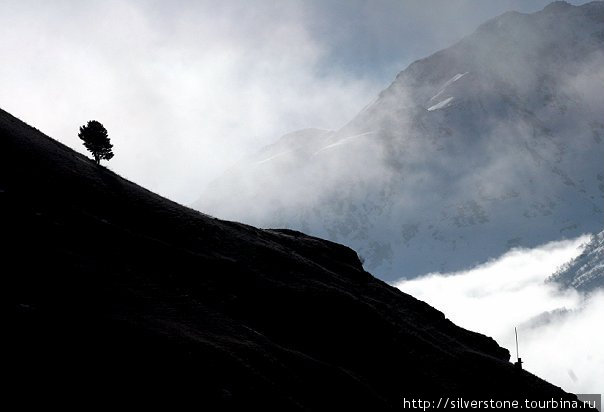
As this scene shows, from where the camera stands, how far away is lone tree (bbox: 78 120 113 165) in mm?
73125

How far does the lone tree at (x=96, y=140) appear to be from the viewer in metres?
73.1

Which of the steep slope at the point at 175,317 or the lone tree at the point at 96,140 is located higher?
the lone tree at the point at 96,140

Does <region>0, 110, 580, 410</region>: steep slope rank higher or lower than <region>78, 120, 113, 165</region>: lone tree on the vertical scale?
lower

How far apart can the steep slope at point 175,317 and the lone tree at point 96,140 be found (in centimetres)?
677

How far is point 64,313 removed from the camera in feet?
107

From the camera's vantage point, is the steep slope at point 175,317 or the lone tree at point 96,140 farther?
the lone tree at point 96,140

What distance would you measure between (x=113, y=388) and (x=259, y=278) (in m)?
28.6

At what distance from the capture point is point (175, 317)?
39312mm

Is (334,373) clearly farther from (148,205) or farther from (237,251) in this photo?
(148,205)

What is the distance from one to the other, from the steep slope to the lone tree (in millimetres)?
6773

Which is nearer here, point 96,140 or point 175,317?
point 175,317

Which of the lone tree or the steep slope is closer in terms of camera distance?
the steep slope

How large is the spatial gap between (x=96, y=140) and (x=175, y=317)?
137ft

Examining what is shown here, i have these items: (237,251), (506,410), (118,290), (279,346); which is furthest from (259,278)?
(506,410)
